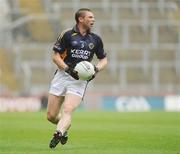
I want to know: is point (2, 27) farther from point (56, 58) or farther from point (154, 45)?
point (56, 58)

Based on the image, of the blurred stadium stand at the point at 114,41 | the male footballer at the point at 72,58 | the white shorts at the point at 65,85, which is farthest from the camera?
the blurred stadium stand at the point at 114,41

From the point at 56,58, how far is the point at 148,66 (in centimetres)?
2876

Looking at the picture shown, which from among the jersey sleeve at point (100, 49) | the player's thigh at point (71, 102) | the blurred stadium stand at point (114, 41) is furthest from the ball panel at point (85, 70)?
the blurred stadium stand at point (114, 41)

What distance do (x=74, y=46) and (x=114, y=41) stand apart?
32059 mm

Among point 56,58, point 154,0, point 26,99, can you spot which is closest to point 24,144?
point 56,58

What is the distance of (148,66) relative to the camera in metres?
39.8

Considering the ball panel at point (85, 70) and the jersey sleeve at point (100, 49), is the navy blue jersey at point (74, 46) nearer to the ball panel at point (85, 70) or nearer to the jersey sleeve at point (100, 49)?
the jersey sleeve at point (100, 49)

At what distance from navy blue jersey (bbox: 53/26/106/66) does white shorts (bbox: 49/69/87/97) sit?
23cm

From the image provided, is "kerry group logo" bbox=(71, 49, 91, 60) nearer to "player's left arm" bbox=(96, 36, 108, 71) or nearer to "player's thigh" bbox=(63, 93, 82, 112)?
"player's left arm" bbox=(96, 36, 108, 71)

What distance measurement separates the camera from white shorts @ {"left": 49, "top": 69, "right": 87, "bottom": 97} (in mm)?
11266

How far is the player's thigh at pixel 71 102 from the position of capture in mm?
11000

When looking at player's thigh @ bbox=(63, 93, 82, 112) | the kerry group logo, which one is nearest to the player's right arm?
the kerry group logo

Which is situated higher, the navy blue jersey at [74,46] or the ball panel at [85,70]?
the navy blue jersey at [74,46]

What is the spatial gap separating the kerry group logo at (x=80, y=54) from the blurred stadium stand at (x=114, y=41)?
84.5 feet
